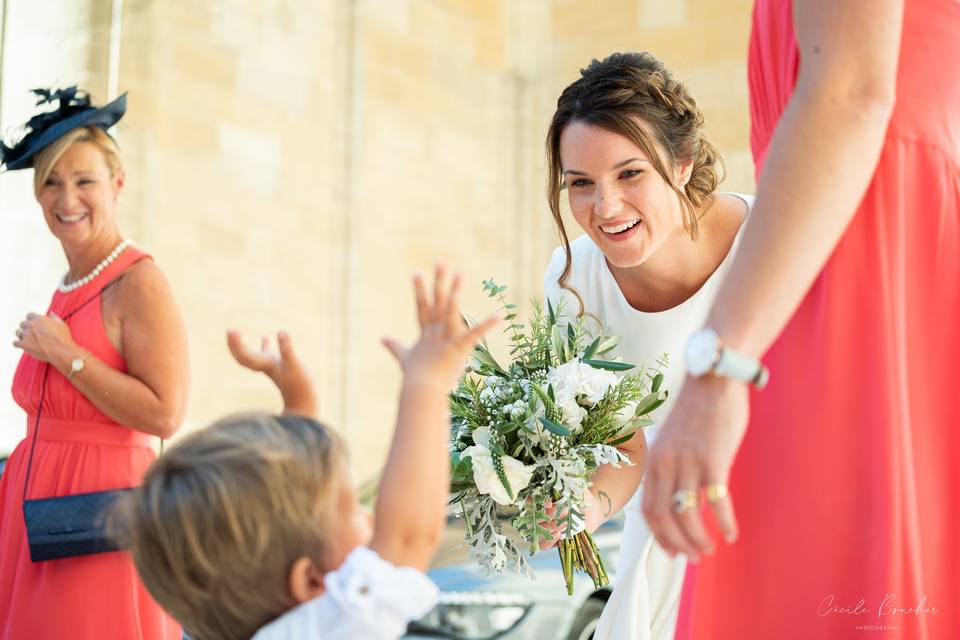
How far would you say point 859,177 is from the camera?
1.63m

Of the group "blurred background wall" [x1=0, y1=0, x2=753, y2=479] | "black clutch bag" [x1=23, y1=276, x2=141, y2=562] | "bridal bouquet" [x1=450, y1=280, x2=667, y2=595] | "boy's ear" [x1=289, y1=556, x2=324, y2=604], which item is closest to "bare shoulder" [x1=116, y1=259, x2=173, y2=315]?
"black clutch bag" [x1=23, y1=276, x2=141, y2=562]

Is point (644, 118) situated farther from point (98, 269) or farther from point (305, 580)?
point (98, 269)

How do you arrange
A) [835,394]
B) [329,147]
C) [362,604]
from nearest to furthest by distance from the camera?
[835,394] → [362,604] → [329,147]

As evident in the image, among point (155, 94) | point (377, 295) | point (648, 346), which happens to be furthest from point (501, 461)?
point (377, 295)

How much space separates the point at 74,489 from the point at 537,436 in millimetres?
1630

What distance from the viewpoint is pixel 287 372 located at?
93.7 inches

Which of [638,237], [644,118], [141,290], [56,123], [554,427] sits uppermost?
[56,123]

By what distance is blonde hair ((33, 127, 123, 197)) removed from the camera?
4051mm

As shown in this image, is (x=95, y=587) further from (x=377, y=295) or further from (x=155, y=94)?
(x=377, y=295)

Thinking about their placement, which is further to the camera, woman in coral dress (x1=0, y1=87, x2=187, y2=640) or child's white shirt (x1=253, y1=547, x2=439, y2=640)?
woman in coral dress (x1=0, y1=87, x2=187, y2=640)

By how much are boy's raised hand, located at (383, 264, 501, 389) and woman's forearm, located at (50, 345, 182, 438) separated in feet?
6.67

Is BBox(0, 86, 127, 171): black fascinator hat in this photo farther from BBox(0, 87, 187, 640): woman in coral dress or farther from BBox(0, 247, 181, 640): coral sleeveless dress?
BBox(0, 247, 181, 640): coral sleeveless dress

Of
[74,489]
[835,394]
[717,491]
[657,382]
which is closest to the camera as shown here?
[717,491]

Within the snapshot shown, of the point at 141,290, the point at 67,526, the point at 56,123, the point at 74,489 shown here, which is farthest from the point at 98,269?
the point at 67,526
